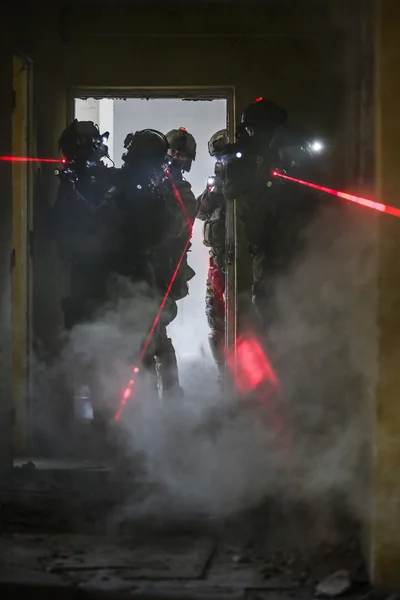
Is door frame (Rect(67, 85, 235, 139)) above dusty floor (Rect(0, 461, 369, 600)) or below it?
above

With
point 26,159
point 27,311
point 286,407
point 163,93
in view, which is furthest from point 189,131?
point 286,407

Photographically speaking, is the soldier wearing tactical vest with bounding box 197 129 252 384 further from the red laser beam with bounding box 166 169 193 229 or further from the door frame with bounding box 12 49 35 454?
the door frame with bounding box 12 49 35 454

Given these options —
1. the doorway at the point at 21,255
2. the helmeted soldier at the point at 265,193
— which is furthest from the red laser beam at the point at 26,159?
the helmeted soldier at the point at 265,193

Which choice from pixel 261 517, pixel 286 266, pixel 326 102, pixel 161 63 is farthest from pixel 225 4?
pixel 261 517

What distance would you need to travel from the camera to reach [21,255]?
4781 mm

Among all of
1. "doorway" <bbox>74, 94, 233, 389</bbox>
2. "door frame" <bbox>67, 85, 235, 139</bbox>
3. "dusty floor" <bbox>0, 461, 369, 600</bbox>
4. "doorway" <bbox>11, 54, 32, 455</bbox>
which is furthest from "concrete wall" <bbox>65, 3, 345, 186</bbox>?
"dusty floor" <bbox>0, 461, 369, 600</bbox>

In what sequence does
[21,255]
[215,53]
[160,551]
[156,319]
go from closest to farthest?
[160,551] → [21,255] → [156,319] → [215,53]

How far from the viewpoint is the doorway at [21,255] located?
4754 mm

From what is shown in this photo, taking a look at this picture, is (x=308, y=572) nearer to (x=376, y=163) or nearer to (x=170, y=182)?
(x=376, y=163)

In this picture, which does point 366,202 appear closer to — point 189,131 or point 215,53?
point 215,53

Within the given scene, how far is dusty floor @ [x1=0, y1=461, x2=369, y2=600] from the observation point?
271cm

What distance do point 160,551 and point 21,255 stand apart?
2.43 metres

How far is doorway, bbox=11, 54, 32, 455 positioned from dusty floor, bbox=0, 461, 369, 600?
3.23 ft

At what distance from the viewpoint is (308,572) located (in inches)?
112
